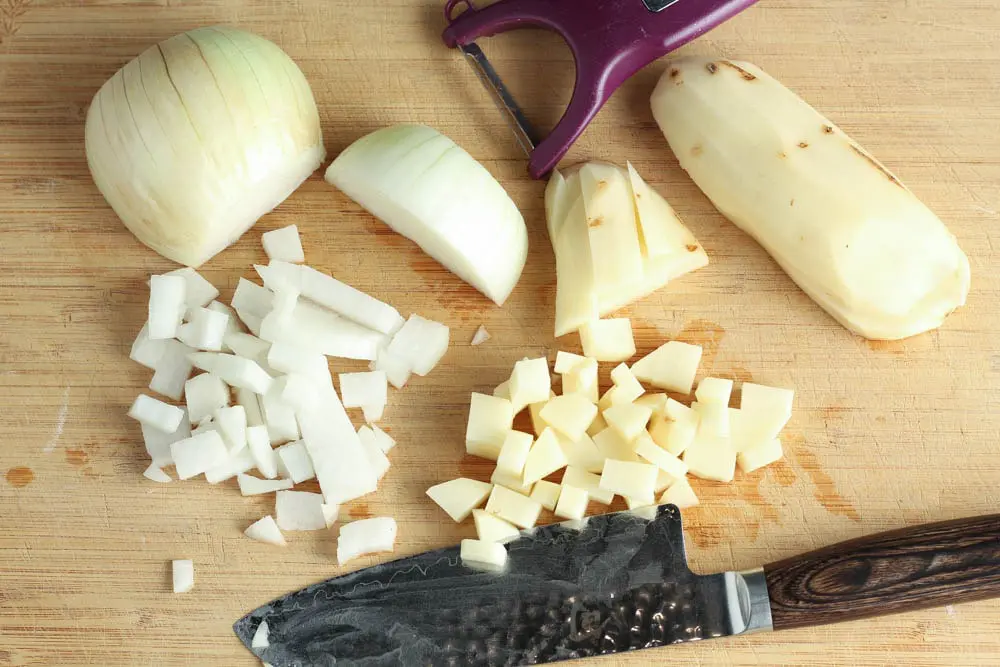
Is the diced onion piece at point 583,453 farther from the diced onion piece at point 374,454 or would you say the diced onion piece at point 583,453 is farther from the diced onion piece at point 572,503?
the diced onion piece at point 374,454

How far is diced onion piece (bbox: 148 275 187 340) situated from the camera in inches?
72.2

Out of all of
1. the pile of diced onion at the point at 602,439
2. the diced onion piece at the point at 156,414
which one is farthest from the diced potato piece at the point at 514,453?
the diced onion piece at the point at 156,414

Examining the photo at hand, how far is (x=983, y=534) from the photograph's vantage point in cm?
168

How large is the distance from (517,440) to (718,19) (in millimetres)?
987

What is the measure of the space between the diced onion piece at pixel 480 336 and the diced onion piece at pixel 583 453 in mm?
276

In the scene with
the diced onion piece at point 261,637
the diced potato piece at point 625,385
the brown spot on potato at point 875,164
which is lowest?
the diced onion piece at point 261,637

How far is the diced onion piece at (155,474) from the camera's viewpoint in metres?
1.81

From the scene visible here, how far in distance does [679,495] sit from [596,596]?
10.9 inches

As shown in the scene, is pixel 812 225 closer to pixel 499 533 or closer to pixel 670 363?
pixel 670 363

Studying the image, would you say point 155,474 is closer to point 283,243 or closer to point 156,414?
point 156,414

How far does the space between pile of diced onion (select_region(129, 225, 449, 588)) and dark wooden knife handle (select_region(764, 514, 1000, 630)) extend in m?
→ 0.82

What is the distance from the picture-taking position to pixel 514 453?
5.87 ft

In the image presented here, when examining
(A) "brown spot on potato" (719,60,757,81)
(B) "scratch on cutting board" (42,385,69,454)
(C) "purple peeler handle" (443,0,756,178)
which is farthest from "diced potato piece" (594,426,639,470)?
(B) "scratch on cutting board" (42,385,69,454)

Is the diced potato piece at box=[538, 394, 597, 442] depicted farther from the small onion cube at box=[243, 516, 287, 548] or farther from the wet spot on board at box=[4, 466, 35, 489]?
the wet spot on board at box=[4, 466, 35, 489]
